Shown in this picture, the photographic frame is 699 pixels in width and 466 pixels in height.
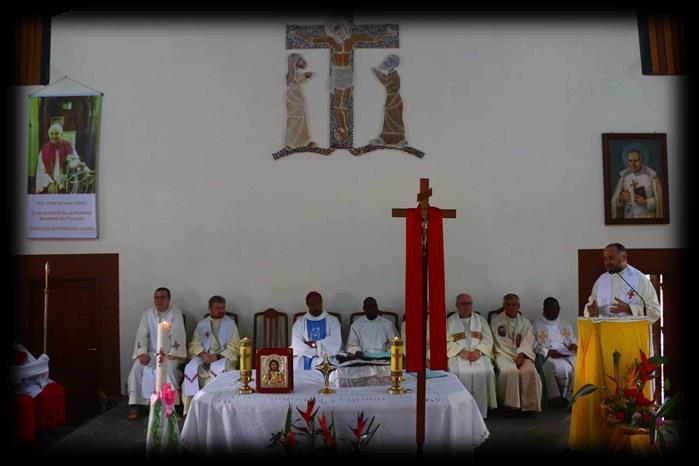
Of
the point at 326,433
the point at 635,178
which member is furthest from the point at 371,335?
the point at 635,178

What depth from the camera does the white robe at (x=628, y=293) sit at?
209 inches

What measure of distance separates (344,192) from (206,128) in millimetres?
1911

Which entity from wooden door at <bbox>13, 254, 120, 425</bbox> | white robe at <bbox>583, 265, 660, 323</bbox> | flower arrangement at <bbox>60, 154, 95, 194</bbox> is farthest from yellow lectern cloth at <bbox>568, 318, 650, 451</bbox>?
flower arrangement at <bbox>60, 154, 95, 194</bbox>

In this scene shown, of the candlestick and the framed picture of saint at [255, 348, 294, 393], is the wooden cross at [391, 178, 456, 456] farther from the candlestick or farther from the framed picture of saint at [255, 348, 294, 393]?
the candlestick

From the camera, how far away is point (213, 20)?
814cm

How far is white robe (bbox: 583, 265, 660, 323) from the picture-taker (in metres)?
5.32

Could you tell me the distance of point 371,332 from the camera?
7.56 m

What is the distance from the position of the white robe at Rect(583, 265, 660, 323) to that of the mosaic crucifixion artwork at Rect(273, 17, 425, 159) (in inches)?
123

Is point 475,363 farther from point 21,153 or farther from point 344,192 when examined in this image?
point 21,153

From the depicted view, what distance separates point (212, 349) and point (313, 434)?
3517 millimetres

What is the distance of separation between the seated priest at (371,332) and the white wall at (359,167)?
370mm

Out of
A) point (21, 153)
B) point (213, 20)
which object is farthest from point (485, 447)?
point (21, 153)

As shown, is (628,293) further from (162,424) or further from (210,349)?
(210,349)

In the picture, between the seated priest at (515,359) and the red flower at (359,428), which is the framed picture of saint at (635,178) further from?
the red flower at (359,428)
